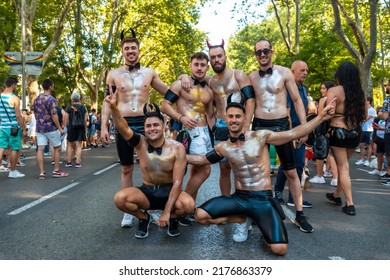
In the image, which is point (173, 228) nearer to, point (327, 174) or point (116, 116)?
point (116, 116)

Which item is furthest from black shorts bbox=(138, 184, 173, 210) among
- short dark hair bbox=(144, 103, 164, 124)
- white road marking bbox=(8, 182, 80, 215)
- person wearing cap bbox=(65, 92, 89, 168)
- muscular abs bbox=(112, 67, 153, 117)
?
person wearing cap bbox=(65, 92, 89, 168)

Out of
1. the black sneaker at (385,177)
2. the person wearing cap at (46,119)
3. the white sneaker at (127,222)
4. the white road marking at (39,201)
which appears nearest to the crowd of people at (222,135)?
the white sneaker at (127,222)

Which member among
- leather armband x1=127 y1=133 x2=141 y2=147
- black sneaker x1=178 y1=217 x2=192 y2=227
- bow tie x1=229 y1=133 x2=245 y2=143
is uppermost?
bow tie x1=229 y1=133 x2=245 y2=143

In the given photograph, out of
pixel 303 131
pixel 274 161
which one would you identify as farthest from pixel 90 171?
pixel 303 131

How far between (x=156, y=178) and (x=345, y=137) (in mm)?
2677

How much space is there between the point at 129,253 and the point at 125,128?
1.21 metres

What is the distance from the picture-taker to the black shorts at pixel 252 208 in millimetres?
3493

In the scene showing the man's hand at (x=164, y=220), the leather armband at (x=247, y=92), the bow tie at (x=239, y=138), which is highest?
the leather armband at (x=247, y=92)

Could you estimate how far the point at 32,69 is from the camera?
46.5 feet

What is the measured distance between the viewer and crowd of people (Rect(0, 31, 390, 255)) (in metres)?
3.68

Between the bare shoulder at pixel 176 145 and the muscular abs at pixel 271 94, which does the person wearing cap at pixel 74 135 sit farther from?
the muscular abs at pixel 271 94

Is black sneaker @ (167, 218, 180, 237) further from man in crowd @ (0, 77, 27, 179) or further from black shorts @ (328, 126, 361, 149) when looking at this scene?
man in crowd @ (0, 77, 27, 179)

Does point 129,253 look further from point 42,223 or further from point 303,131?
point 303,131

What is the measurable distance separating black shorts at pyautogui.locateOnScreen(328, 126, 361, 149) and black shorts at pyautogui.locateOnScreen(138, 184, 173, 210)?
2.49m
